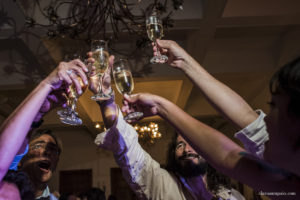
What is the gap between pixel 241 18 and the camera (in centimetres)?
346

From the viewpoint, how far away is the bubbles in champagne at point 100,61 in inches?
52.7

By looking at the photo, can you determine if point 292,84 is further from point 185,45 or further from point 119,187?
point 119,187

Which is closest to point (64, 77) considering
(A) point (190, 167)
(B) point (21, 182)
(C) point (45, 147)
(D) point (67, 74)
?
(D) point (67, 74)

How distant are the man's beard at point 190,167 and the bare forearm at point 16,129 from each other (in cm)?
114

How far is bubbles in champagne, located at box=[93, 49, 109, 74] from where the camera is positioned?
4.40 ft

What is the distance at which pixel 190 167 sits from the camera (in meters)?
1.93

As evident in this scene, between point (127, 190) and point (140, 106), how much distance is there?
8970 millimetres

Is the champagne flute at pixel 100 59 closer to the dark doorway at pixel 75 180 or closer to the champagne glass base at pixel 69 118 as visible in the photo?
the champagne glass base at pixel 69 118

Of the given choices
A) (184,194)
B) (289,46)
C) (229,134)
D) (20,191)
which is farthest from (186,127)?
(229,134)

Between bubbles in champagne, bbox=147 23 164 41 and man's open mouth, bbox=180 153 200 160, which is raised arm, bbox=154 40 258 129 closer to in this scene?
bubbles in champagne, bbox=147 23 164 41

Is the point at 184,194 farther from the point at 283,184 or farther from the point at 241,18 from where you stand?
the point at 241,18

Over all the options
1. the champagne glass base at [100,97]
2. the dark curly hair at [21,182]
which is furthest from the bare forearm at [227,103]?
the dark curly hair at [21,182]

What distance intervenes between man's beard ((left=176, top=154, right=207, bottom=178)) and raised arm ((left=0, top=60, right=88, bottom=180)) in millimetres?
1000

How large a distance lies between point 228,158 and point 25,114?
0.75 meters
